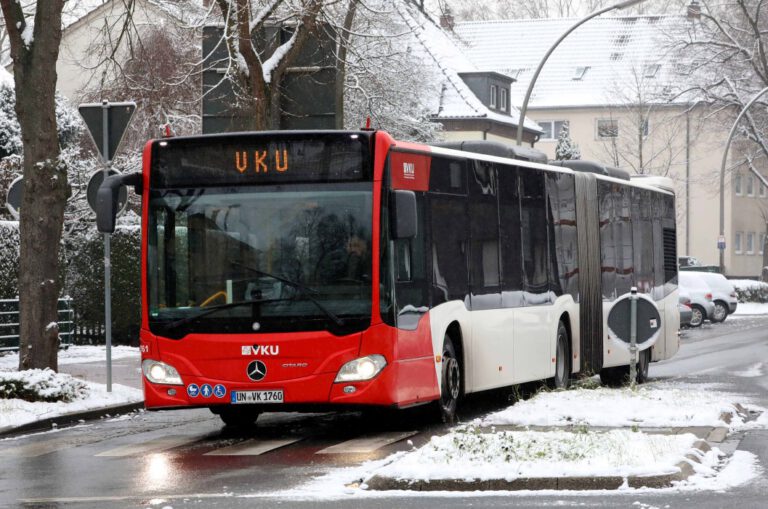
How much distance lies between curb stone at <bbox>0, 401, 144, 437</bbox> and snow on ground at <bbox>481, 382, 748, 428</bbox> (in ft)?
14.8

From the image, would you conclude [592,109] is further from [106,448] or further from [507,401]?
[106,448]

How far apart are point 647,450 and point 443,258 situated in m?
4.42

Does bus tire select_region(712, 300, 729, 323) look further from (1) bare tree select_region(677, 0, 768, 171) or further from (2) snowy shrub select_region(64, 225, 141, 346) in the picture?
(2) snowy shrub select_region(64, 225, 141, 346)

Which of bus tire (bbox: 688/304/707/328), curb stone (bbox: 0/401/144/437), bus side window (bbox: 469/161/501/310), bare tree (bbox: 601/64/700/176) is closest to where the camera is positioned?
curb stone (bbox: 0/401/144/437)

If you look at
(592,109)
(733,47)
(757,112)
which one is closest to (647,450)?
(733,47)

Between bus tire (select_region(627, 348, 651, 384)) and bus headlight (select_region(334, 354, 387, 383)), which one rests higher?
bus headlight (select_region(334, 354, 387, 383))

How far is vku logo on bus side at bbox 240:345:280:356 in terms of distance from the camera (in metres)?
13.7

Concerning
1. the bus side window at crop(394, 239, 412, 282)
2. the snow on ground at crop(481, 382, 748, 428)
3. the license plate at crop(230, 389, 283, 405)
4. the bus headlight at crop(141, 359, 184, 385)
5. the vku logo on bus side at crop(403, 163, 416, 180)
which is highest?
the vku logo on bus side at crop(403, 163, 416, 180)

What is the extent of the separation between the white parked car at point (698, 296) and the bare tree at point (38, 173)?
28.3 metres

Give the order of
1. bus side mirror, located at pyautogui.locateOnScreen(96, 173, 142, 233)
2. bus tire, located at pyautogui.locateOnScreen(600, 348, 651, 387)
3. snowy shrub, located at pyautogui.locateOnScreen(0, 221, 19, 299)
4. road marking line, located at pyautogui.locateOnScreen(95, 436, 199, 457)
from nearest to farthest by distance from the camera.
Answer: road marking line, located at pyautogui.locateOnScreen(95, 436, 199, 457), bus side mirror, located at pyautogui.locateOnScreen(96, 173, 142, 233), bus tire, located at pyautogui.locateOnScreen(600, 348, 651, 387), snowy shrub, located at pyautogui.locateOnScreen(0, 221, 19, 299)

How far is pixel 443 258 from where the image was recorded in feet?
50.0

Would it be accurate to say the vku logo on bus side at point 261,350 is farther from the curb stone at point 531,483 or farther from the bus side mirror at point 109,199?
the curb stone at point 531,483

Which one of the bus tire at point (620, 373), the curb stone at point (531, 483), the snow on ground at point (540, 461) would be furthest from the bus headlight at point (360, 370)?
the bus tire at point (620, 373)

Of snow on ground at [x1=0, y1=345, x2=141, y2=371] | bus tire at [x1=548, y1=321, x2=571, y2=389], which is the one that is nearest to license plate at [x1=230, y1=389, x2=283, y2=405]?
bus tire at [x1=548, y1=321, x2=571, y2=389]
